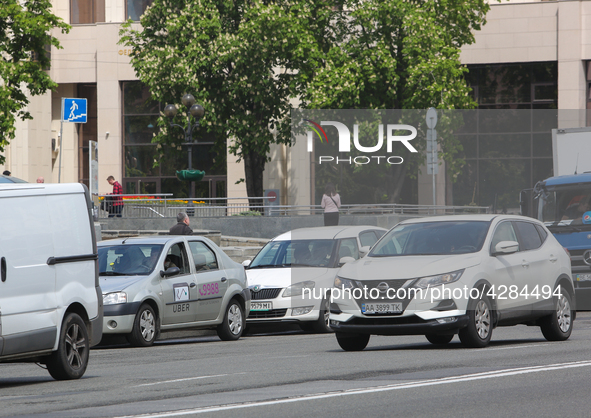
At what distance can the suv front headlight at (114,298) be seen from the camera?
13258 millimetres

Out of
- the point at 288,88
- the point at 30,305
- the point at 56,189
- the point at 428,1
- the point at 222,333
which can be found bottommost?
the point at 222,333

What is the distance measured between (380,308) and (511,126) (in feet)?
Result: 106

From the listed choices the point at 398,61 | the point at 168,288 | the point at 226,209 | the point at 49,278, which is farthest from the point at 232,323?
the point at 398,61

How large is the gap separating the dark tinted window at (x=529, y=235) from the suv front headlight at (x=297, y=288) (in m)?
3.70

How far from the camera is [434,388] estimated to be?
8070mm

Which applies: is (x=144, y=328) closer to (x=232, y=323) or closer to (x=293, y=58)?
(x=232, y=323)

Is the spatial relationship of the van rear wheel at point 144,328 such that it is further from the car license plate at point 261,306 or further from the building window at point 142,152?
the building window at point 142,152

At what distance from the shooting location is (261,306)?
15648 mm

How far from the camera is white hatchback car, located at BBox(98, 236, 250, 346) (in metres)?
13.3

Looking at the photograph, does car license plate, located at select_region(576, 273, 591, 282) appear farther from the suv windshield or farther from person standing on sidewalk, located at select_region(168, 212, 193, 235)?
person standing on sidewalk, located at select_region(168, 212, 193, 235)

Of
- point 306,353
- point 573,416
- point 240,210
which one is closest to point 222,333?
point 306,353

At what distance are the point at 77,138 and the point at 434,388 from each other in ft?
138

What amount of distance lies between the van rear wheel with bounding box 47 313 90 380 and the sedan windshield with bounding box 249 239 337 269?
635 centimetres

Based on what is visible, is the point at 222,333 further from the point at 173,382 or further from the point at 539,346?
the point at 173,382
